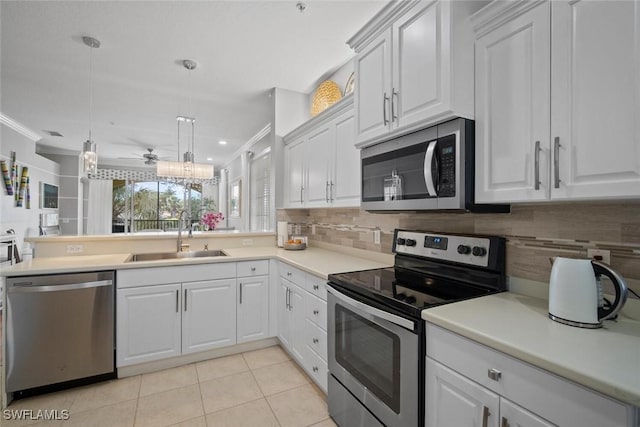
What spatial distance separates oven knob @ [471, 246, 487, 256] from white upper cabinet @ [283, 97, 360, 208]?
0.86 meters

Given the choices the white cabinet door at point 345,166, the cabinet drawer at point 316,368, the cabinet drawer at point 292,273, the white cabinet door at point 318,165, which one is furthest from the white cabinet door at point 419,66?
the cabinet drawer at point 316,368

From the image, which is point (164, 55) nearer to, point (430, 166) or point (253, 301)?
point (253, 301)

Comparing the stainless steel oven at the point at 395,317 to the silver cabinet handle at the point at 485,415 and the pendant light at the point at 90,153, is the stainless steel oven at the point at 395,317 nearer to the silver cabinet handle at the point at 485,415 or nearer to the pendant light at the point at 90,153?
the silver cabinet handle at the point at 485,415

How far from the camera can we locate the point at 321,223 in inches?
131

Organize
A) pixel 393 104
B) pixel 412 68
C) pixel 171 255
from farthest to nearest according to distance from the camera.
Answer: pixel 171 255, pixel 393 104, pixel 412 68

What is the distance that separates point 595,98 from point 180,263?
8.66ft

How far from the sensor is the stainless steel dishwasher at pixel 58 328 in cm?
200

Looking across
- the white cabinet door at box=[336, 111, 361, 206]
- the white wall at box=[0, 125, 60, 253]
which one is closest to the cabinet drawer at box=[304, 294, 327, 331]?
the white cabinet door at box=[336, 111, 361, 206]

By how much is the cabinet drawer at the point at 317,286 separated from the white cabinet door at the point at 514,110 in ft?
3.60

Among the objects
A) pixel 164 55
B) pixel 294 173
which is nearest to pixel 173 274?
pixel 294 173

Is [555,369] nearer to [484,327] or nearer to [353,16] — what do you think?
[484,327]

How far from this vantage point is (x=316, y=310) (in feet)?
6.77

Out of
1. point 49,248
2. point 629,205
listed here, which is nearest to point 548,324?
point 629,205

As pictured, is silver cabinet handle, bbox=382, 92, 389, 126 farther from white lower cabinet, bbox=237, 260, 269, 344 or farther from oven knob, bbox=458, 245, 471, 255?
white lower cabinet, bbox=237, 260, 269, 344
